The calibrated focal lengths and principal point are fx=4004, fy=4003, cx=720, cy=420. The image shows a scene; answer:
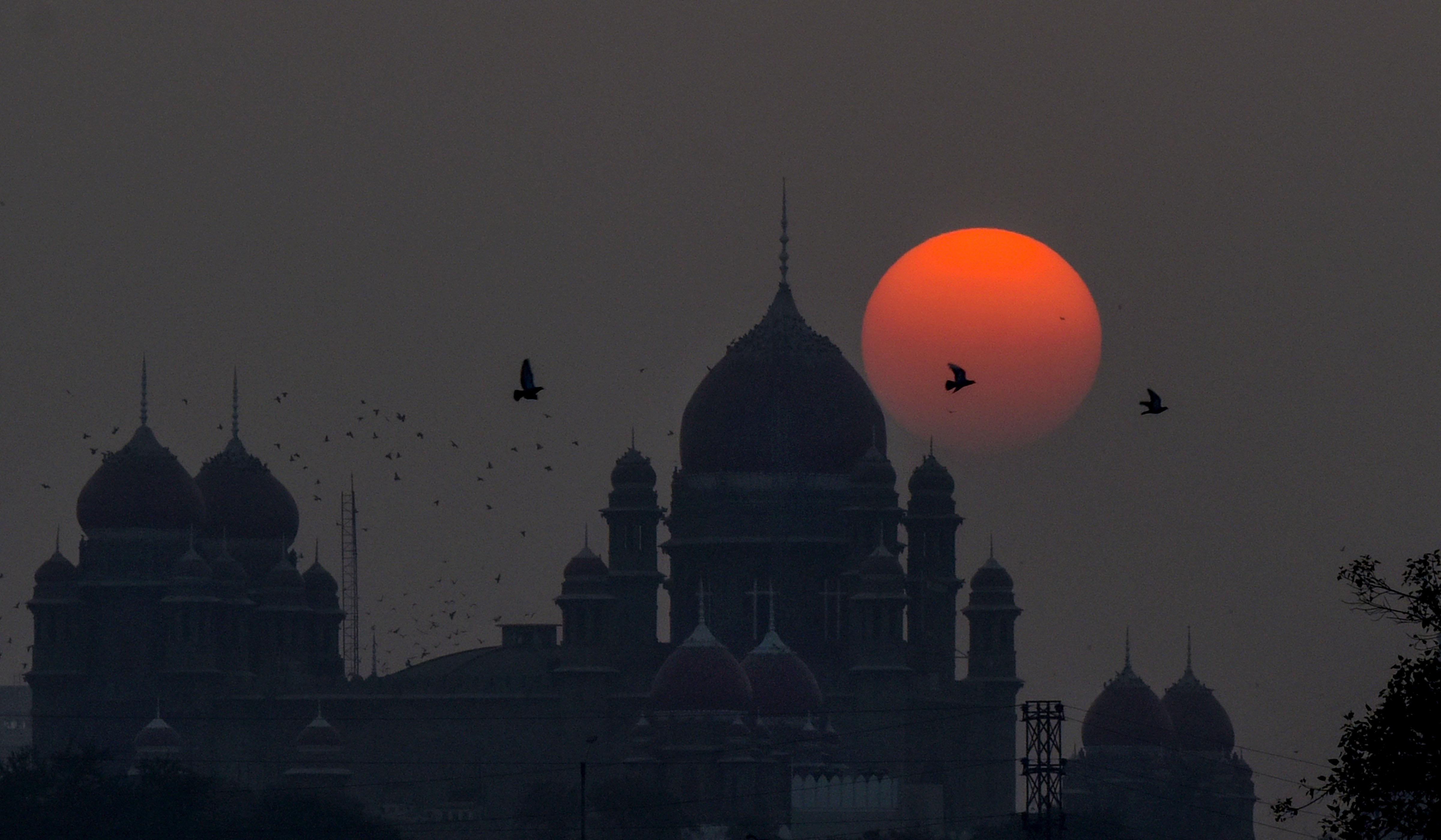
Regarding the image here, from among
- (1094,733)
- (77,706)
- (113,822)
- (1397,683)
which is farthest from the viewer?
(1094,733)

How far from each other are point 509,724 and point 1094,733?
63.1ft

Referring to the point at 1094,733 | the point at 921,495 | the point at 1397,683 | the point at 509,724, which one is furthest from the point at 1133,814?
the point at 1397,683

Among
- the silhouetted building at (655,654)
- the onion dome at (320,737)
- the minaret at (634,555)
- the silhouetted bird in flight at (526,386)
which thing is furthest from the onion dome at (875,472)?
the silhouetted bird in flight at (526,386)

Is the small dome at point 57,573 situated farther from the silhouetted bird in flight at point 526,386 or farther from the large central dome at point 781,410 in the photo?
the silhouetted bird in flight at point 526,386

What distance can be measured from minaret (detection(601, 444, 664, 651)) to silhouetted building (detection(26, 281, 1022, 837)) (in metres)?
0.07

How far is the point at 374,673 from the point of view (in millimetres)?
100500

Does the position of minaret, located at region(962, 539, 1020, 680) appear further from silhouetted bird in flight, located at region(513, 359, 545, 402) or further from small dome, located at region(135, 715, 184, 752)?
silhouetted bird in flight, located at region(513, 359, 545, 402)

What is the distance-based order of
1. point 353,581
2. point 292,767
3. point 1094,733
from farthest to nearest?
point 353,581, point 1094,733, point 292,767

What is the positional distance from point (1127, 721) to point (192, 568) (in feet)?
85.4

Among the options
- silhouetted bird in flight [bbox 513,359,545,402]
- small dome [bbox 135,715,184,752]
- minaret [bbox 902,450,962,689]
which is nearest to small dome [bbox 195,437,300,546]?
small dome [bbox 135,715,184,752]

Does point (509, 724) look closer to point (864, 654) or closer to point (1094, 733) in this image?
point (864, 654)

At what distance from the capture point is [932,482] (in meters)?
100

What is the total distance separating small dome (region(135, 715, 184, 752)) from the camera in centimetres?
9494

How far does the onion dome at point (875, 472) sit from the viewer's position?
327ft
